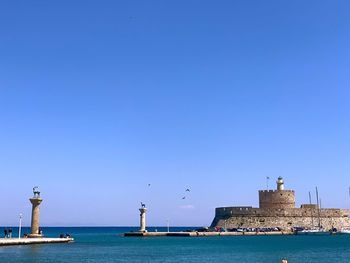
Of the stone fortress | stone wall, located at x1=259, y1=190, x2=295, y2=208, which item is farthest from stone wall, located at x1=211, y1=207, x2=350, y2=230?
stone wall, located at x1=259, y1=190, x2=295, y2=208

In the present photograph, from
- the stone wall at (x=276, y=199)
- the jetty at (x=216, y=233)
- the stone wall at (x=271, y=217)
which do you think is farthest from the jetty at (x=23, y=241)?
the stone wall at (x=276, y=199)

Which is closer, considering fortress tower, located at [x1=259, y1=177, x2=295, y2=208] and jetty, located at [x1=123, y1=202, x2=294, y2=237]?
jetty, located at [x1=123, y1=202, x2=294, y2=237]

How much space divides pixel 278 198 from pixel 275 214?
2.29 meters

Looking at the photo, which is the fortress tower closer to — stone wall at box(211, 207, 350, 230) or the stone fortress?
the stone fortress

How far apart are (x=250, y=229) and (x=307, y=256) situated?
38299 millimetres

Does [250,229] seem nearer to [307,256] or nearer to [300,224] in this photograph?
[300,224]

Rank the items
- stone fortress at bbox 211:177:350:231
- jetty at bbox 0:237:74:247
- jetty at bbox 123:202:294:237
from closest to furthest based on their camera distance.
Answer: jetty at bbox 0:237:74:247 < jetty at bbox 123:202:294:237 < stone fortress at bbox 211:177:350:231

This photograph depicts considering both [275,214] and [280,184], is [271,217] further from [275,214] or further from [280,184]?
[280,184]

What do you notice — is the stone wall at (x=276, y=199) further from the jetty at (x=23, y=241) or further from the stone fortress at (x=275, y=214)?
the jetty at (x=23, y=241)

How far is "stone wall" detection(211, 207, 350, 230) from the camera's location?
74188 mm

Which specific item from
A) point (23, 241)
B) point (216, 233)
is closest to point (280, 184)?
point (216, 233)

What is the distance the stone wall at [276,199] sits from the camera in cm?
7425

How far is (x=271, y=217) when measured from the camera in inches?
2918

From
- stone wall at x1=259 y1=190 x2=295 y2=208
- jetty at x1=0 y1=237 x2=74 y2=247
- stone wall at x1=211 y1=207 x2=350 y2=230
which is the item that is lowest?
jetty at x1=0 y1=237 x2=74 y2=247
